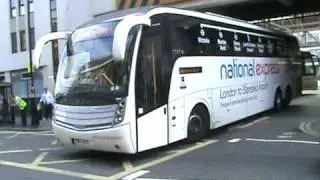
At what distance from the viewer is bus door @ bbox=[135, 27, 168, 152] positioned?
1102cm

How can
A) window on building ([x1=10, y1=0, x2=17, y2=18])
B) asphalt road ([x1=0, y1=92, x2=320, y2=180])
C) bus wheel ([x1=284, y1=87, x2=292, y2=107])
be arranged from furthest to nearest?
window on building ([x1=10, y1=0, x2=17, y2=18]) < bus wheel ([x1=284, y1=87, x2=292, y2=107]) < asphalt road ([x1=0, y1=92, x2=320, y2=180])

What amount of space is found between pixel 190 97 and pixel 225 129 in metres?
3.36

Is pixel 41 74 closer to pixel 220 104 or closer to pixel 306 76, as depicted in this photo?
pixel 306 76

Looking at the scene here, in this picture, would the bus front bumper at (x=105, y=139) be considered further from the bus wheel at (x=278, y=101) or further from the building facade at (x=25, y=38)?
the building facade at (x=25, y=38)

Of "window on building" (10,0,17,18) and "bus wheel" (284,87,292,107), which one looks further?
"window on building" (10,0,17,18)

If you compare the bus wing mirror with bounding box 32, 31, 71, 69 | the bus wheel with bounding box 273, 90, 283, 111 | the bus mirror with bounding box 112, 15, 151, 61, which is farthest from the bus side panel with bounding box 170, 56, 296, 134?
the bus wing mirror with bounding box 32, 31, 71, 69

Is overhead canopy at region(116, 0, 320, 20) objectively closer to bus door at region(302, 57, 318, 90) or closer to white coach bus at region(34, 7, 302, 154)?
bus door at region(302, 57, 318, 90)

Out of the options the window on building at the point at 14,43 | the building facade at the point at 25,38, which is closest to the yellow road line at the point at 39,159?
the building facade at the point at 25,38

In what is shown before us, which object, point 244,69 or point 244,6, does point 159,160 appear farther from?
point 244,6

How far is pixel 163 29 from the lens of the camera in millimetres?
12008

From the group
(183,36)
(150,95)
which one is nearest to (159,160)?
(150,95)

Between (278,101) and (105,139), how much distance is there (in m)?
10.9

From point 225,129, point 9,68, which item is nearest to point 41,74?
point 9,68

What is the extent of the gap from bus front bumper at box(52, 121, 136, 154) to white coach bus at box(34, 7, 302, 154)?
0.02 meters
